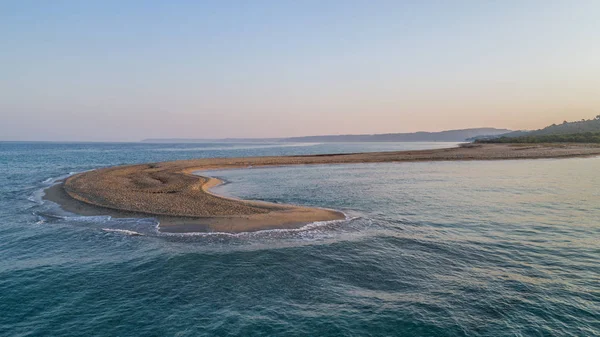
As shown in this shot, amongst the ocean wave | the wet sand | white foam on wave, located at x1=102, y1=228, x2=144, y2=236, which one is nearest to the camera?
the ocean wave

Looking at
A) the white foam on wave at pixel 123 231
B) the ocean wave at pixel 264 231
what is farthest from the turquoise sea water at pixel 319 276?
the ocean wave at pixel 264 231

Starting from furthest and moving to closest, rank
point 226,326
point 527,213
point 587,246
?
point 527,213
point 587,246
point 226,326

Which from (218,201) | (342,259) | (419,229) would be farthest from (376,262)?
(218,201)

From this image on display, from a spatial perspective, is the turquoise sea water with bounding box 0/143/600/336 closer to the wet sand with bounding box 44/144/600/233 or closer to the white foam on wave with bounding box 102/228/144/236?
the white foam on wave with bounding box 102/228/144/236

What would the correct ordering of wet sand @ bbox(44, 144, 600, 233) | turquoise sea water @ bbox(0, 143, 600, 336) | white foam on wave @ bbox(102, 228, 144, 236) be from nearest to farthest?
turquoise sea water @ bbox(0, 143, 600, 336)
white foam on wave @ bbox(102, 228, 144, 236)
wet sand @ bbox(44, 144, 600, 233)

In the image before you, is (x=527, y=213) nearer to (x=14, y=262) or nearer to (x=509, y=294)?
(x=509, y=294)

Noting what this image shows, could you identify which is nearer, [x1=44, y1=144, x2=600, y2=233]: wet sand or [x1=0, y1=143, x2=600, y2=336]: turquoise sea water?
[x1=0, y1=143, x2=600, y2=336]: turquoise sea water

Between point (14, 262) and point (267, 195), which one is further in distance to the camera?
point (267, 195)

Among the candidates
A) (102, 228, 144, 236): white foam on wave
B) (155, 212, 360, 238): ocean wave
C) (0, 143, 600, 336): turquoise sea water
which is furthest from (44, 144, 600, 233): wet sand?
(0, 143, 600, 336): turquoise sea water

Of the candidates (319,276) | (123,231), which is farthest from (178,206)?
(319,276)
